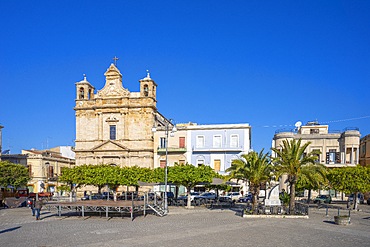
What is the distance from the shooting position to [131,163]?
47.5 metres

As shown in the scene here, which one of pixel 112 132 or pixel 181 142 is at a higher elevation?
pixel 112 132

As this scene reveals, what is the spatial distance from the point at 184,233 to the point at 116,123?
110ft

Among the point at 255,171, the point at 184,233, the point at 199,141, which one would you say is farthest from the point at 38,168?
the point at 184,233

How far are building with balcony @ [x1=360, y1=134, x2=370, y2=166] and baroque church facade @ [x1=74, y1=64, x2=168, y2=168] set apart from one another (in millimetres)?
27868

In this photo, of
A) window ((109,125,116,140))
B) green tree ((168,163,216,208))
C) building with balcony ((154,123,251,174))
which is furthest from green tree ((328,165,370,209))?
window ((109,125,116,140))

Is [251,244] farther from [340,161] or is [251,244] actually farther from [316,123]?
[316,123]

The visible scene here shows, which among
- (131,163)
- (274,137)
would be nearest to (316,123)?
(274,137)

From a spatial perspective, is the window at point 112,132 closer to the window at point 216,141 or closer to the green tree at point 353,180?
the window at point 216,141

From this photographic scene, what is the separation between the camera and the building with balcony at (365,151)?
45.8m

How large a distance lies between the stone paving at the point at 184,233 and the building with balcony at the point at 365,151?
93.6 feet

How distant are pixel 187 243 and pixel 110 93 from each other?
37283 millimetres

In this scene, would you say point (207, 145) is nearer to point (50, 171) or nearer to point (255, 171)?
point (255, 171)

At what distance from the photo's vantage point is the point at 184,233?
54.0 feet

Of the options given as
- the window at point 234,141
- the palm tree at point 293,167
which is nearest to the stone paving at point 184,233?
the palm tree at point 293,167
